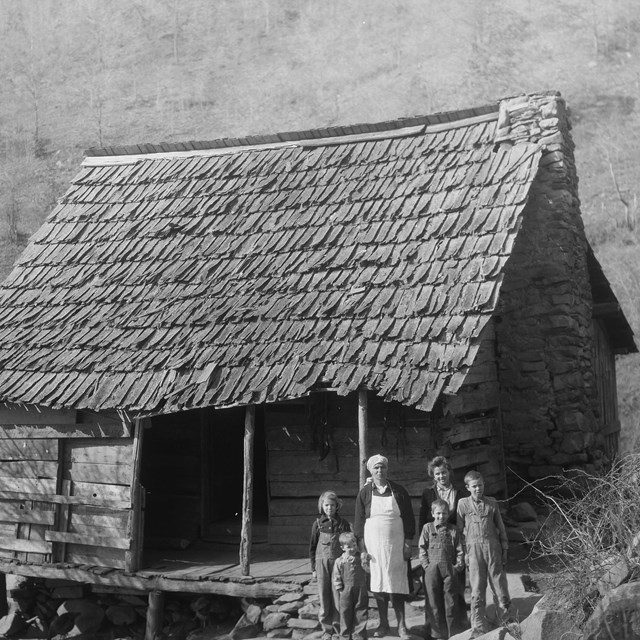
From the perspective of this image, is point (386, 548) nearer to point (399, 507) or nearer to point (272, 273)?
point (399, 507)

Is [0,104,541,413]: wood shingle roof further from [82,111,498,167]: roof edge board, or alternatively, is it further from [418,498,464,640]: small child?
[418,498,464,640]: small child

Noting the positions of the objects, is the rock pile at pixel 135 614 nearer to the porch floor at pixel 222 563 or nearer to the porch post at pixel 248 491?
the porch floor at pixel 222 563

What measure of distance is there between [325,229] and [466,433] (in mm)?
3114

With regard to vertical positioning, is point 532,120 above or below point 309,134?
below

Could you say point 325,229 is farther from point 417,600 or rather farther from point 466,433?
point 417,600

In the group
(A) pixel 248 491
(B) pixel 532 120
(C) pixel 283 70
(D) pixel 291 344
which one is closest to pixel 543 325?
(B) pixel 532 120

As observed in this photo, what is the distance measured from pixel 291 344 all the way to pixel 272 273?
157 cm

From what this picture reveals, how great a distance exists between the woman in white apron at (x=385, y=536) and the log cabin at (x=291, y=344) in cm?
80

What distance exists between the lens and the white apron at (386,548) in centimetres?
808

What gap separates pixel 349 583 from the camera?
26.5 feet

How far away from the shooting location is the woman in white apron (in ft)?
26.5

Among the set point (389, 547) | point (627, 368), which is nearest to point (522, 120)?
point (389, 547)

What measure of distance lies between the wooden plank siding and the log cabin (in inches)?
1.0

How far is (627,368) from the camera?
2525cm
